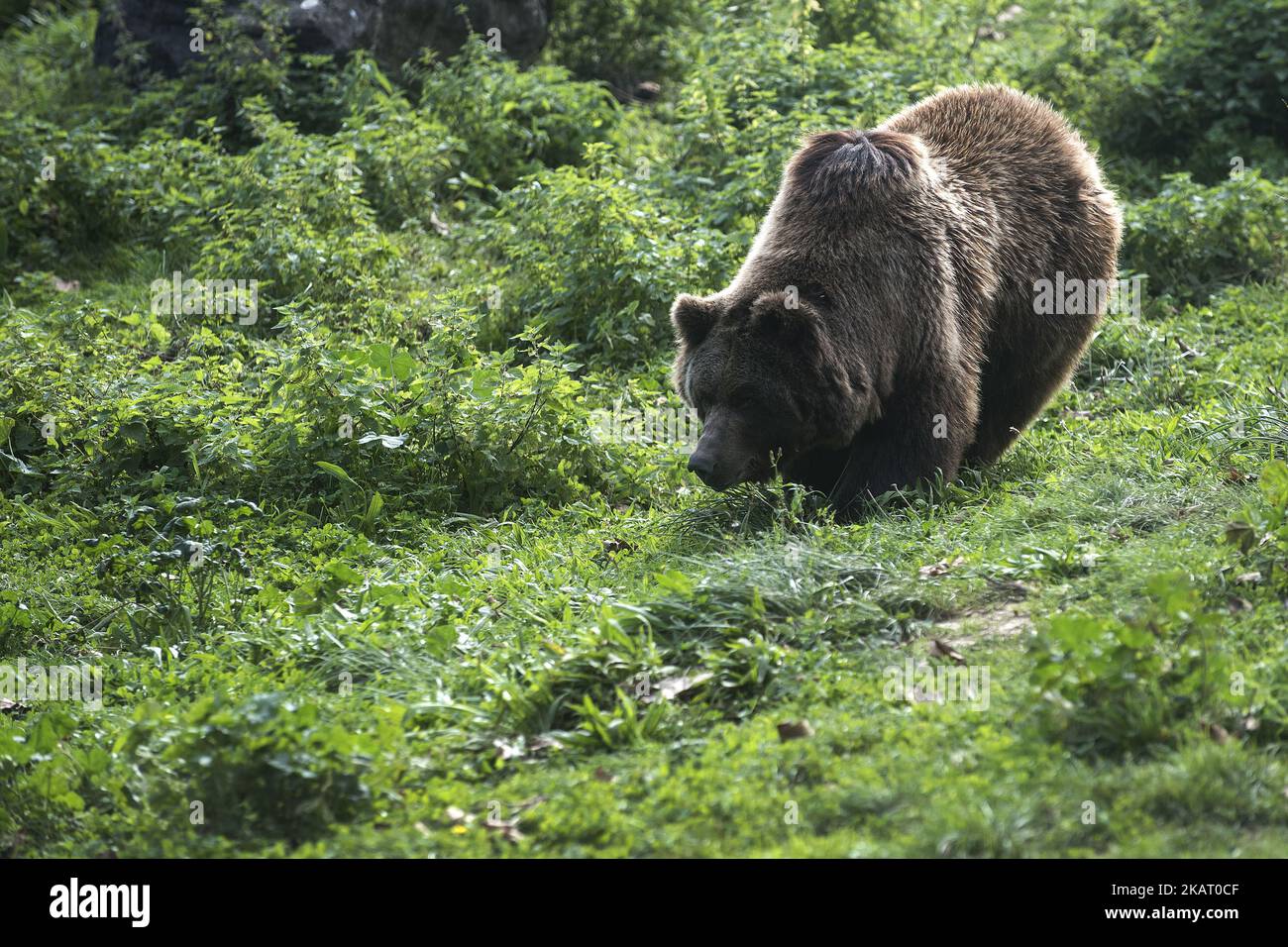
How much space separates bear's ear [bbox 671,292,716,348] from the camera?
6.31m

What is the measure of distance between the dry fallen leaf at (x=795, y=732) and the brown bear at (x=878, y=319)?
1.92 m

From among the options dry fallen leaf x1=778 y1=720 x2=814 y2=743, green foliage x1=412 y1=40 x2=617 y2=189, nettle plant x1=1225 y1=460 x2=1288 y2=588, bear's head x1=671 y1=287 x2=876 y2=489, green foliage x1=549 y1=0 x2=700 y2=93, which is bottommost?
dry fallen leaf x1=778 y1=720 x2=814 y2=743

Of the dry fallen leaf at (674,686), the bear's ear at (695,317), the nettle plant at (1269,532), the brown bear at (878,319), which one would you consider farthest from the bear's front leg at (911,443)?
the dry fallen leaf at (674,686)

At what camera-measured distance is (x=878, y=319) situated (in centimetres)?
622

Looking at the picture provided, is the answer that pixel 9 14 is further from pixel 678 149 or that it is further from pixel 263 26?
pixel 678 149

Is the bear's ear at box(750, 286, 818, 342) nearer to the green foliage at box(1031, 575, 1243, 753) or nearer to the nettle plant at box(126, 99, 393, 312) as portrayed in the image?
the green foliage at box(1031, 575, 1243, 753)

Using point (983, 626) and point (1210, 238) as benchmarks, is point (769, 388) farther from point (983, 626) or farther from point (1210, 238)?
point (1210, 238)

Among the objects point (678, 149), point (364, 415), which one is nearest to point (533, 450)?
point (364, 415)

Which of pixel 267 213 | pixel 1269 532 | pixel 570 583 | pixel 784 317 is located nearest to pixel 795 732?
pixel 570 583

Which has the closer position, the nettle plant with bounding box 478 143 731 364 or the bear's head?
the bear's head

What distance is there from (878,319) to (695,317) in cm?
85

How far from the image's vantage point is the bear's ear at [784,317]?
600 cm

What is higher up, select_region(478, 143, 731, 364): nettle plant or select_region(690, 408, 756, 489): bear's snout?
select_region(478, 143, 731, 364): nettle plant

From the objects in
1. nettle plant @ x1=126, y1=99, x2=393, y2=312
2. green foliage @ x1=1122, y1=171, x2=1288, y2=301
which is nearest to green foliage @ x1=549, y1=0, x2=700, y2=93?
nettle plant @ x1=126, y1=99, x2=393, y2=312
